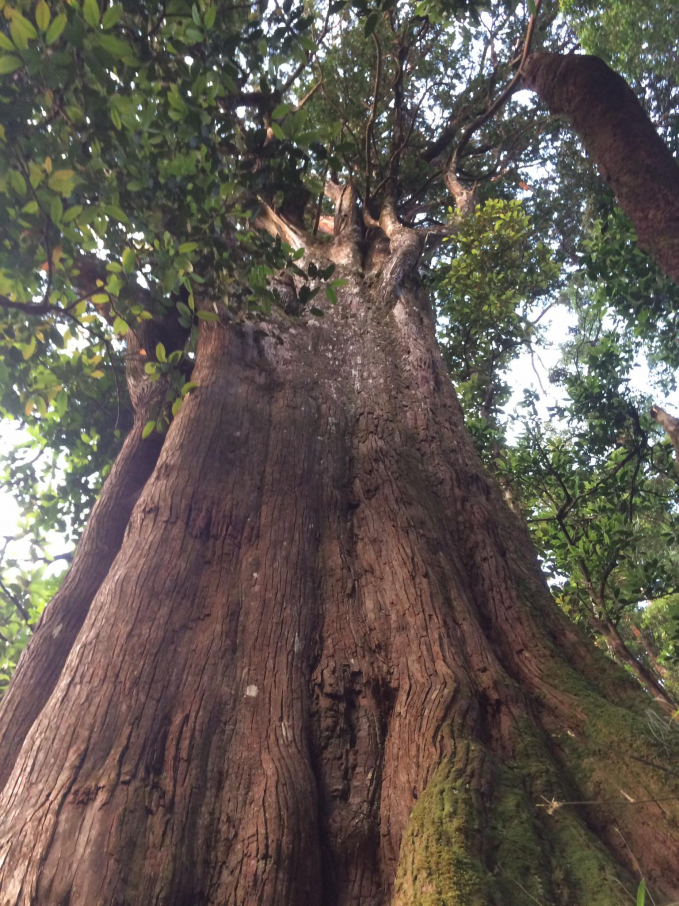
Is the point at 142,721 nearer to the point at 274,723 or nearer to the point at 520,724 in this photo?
the point at 274,723

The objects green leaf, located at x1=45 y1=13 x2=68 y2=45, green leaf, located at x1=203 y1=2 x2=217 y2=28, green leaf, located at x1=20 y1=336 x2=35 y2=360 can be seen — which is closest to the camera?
green leaf, located at x1=45 y1=13 x2=68 y2=45

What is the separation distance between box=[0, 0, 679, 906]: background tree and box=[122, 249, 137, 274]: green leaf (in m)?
0.02

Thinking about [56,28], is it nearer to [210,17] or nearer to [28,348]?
[210,17]

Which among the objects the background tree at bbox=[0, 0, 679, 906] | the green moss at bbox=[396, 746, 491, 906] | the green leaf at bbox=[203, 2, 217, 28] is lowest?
the green moss at bbox=[396, 746, 491, 906]

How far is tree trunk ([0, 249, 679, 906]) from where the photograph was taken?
1.70 metres

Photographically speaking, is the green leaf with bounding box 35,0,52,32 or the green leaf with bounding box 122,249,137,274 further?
the green leaf with bounding box 122,249,137,274

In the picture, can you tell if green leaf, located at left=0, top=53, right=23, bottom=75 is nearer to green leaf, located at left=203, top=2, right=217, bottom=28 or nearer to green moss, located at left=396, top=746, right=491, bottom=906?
green leaf, located at left=203, top=2, right=217, bottom=28

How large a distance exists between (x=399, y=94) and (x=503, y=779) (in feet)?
24.5

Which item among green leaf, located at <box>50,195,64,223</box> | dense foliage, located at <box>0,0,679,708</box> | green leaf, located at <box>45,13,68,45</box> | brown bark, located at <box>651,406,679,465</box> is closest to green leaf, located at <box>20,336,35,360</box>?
dense foliage, located at <box>0,0,679,708</box>

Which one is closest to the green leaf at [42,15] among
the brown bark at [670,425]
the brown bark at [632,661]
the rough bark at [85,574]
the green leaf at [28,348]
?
the green leaf at [28,348]

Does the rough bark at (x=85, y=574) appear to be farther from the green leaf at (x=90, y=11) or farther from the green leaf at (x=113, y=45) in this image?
the green leaf at (x=90, y=11)

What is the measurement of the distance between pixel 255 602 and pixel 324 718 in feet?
1.90

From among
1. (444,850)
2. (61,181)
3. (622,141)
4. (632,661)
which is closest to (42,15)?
(61,181)

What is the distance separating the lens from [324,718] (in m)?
2.27
